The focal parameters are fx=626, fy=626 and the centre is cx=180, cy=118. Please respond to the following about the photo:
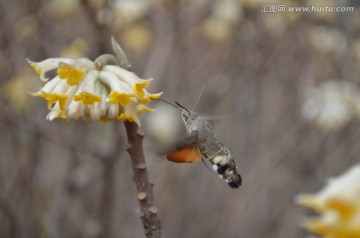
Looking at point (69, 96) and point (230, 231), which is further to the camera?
point (230, 231)

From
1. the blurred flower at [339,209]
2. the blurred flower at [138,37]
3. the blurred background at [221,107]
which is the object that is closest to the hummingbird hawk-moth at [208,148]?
the blurred flower at [339,209]

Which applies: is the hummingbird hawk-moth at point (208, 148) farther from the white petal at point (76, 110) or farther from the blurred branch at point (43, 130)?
the blurred branch at point (43, 130)

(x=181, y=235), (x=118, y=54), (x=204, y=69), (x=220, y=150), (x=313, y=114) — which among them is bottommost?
(x=220, y=150)

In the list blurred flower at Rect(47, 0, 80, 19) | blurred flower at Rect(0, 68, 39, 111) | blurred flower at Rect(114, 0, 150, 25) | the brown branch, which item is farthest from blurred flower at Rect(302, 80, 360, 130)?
the brown branch

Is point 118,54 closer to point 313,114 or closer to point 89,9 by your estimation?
point 89,9

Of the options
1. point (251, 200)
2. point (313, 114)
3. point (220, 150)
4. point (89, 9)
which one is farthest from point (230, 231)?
point (220, 150)

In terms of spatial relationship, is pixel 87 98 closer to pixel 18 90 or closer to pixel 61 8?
pixel 61 8

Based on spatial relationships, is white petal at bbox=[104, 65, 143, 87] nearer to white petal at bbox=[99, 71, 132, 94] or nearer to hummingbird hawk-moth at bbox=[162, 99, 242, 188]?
white petal at bbox=[99, 71, 132, 94]
